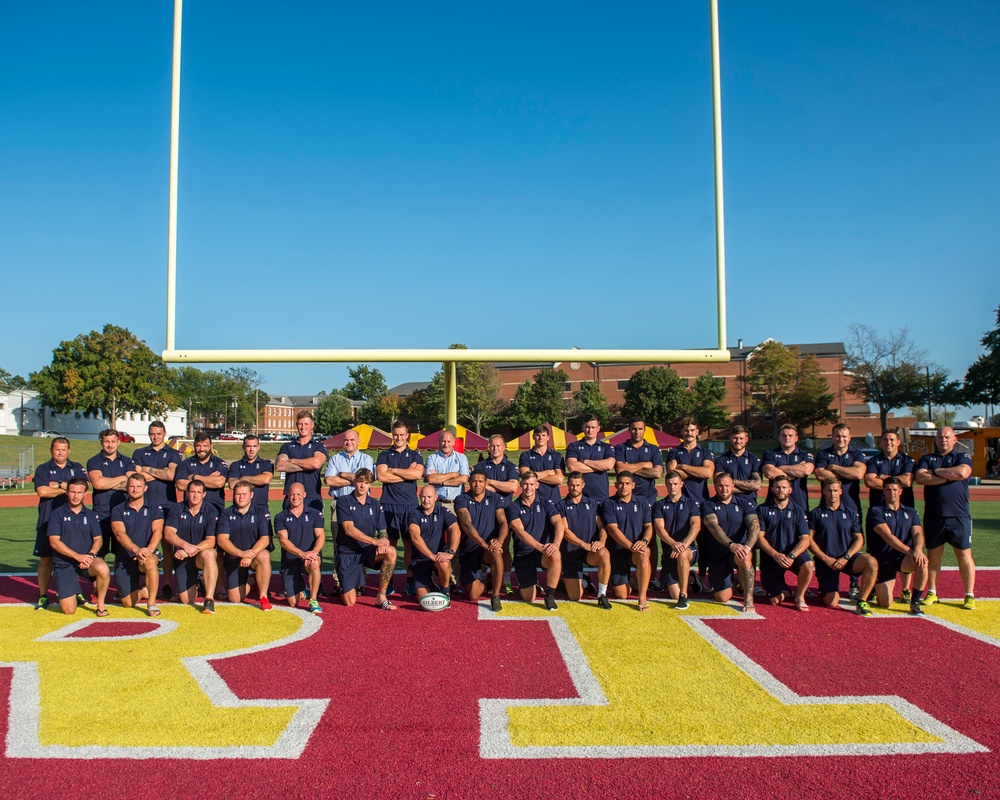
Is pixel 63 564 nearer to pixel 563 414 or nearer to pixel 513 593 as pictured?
pixel 513 593

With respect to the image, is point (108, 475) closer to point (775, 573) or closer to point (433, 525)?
point (433, 525)

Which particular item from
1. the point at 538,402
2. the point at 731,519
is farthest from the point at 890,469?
the point at 538,402

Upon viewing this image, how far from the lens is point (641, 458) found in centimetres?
693

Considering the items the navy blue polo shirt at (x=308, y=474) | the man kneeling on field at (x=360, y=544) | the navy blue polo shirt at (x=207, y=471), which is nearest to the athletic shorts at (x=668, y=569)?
the man kneeling on field at (x=360, y=544)

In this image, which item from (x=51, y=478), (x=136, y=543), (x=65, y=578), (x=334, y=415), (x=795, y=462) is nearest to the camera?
(x=65, y=578)

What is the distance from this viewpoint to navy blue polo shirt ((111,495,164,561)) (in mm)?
6152

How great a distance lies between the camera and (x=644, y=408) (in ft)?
170

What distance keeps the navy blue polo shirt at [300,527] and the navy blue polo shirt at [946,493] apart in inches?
204

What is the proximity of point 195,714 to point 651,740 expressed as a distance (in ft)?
7.43

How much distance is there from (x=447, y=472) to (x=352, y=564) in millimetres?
1216

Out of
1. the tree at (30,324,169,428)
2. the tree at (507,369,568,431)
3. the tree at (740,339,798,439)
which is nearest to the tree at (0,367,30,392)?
the tree at (30,324,169,428)

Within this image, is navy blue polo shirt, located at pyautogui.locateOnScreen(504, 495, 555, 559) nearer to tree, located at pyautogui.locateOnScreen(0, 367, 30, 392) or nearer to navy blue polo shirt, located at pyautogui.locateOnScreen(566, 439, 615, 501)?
navy blue polo shirt, located at pyautogui.locateOnScreen(566, 439, 615, 501)

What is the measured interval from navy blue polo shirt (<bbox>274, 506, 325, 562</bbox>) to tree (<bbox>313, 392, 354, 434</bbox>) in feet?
195

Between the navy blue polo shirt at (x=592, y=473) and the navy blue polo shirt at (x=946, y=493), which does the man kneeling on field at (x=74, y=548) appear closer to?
the navy blue polo shirt at (x=592, y=473)
